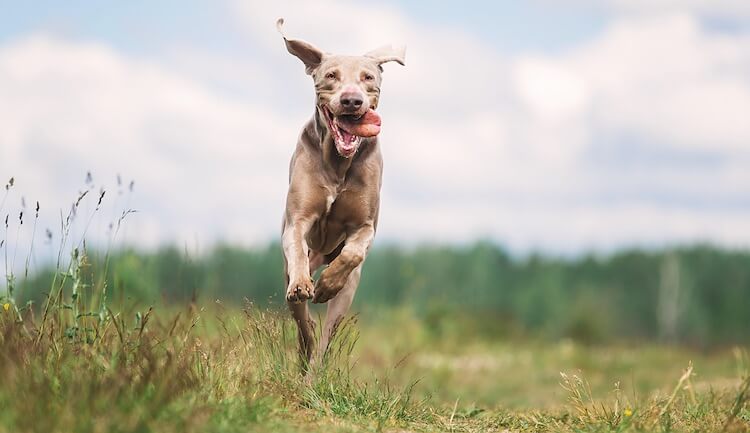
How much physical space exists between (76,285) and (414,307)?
65.0ft

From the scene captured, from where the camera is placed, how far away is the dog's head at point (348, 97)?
21.9ft

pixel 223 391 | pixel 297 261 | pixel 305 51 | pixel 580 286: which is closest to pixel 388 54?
pixel 305 51

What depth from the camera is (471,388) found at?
1781cm

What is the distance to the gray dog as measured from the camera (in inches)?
265

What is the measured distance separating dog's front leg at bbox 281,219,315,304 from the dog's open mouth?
696mm

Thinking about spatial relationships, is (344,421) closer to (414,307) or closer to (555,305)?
(414,307)

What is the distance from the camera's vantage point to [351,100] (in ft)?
21.7

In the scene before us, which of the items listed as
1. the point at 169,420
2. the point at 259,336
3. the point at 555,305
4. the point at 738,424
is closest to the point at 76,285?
the point at 259,336

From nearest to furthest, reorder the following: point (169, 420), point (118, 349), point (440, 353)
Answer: point (169, 420)
point (118, 349)
point (440, 353)

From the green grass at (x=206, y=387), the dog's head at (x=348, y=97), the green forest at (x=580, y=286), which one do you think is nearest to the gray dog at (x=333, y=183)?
the dog's head at (x=348, y=97)

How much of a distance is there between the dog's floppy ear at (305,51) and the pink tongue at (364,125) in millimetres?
783

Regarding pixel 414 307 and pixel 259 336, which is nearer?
pixel 259 336

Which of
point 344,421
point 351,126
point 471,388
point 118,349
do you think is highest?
point 351,126

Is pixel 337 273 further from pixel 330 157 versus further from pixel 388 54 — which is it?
pixel 388 54
